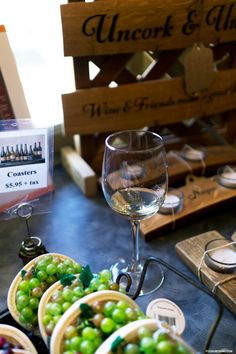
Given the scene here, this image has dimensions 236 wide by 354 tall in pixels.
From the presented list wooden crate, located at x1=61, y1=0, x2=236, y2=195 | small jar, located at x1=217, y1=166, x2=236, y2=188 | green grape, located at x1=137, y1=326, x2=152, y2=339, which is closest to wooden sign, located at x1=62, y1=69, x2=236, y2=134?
wooden crate, located at x1=61, y1=0, x2=236, y2=195

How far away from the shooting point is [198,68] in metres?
0.77

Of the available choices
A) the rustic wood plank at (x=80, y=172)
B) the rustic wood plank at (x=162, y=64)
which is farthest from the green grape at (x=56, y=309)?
the rustic wood plank at (x=162, y=64)

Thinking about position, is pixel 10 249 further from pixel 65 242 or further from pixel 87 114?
pixel 87 114

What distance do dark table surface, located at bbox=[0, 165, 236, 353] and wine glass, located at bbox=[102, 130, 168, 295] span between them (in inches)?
1.1

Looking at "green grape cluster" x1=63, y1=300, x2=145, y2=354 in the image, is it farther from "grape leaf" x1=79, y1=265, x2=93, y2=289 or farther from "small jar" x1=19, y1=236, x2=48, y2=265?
"small jar" x1=19, y1=236, x2=48, y2=265

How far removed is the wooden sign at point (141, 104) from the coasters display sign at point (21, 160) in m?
0.17

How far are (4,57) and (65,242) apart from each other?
338 millimetres

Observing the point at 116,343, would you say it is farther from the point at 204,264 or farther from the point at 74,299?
the point at 204,264

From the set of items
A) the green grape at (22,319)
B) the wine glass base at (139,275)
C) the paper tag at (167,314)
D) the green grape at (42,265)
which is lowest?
the wine glass base at (139,275)

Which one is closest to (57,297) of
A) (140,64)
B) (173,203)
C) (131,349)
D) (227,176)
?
(131,349)

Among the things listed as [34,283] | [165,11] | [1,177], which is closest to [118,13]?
[165,11]

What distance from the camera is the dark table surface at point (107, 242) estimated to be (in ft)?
1.71

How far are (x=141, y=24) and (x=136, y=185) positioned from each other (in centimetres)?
32

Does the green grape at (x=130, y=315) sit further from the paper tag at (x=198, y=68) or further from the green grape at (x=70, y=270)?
the paper tag at (x=198, y=68)
